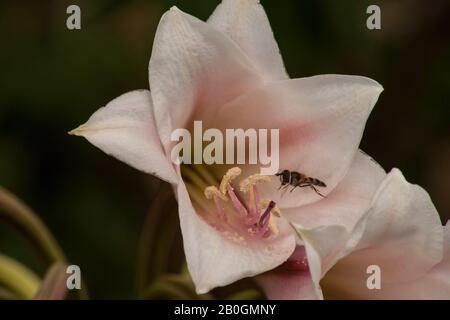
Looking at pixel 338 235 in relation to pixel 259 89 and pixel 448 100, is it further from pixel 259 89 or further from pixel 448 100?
pixel 448 100

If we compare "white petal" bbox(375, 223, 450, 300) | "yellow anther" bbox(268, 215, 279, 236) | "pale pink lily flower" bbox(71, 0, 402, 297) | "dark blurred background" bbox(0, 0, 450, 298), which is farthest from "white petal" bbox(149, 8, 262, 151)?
"dark blurred background" bbox(0, 0, 450, 298)

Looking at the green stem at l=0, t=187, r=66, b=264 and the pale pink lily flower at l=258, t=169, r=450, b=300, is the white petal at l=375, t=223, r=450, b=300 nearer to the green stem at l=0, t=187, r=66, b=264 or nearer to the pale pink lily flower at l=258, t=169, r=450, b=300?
the pale pink lily flower at l=258, t=169, r=450, b=300

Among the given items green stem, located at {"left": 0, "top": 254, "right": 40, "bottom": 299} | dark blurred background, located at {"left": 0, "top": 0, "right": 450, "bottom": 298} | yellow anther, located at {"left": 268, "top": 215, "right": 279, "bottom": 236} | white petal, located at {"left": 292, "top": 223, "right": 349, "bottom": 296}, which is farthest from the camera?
dark blurred background, located at {"left": 0, "top": 0, "right": 450, "bottom": 298}

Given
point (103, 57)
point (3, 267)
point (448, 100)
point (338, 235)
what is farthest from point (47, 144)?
point (338, 235)

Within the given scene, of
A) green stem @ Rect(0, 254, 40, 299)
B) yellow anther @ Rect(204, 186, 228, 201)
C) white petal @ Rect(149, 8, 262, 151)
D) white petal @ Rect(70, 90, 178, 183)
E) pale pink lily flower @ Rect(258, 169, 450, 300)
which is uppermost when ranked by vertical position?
white petal @ Rect(149, 8, 262, 151)

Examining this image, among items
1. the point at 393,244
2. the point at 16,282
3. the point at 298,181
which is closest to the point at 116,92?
the point at 16,282

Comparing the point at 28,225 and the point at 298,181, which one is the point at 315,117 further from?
the point at 28,225
